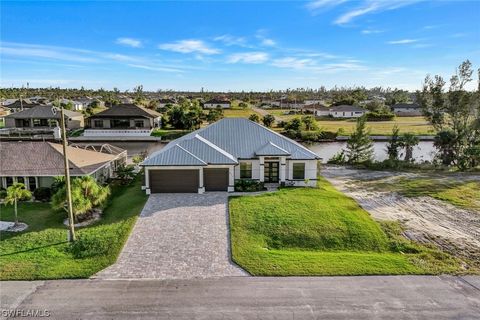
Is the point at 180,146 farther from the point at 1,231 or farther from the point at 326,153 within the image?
the point at 326,153

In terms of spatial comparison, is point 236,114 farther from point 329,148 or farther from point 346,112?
point 329,148

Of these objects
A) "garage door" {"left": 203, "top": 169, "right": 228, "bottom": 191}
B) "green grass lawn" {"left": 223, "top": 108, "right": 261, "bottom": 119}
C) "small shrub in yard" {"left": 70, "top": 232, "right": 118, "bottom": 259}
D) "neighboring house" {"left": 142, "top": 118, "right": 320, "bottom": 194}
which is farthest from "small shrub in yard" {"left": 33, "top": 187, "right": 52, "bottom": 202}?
"green grass lawn" {"left": 223, "top": 108, "right": 261, "bottom": 119}

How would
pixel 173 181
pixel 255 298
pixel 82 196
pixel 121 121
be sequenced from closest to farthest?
1. pixel 255 298
2. pixel 82 196
3. pixel 173 181
4. pixel 121 121

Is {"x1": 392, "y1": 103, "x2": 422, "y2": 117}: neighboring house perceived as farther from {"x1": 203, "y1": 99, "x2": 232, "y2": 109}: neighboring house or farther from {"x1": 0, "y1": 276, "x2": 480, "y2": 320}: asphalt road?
{"x1": 0, "y1": 276, "x2": 480, "y2": 320}: asphalt road

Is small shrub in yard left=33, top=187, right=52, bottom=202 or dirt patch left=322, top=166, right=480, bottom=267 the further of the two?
small shrub in yard left=33, top=187, right=52, bottom=202

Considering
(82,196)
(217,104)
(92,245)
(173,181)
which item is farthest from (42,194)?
(217,104)

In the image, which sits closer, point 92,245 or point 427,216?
point 92,245

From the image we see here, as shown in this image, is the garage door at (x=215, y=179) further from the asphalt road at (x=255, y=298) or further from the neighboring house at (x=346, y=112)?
the neighboring house at (x=346, y=112)
